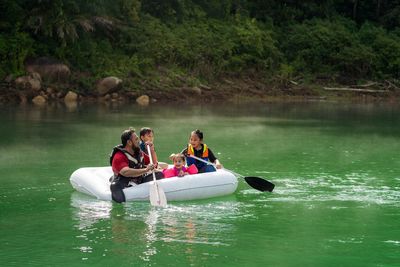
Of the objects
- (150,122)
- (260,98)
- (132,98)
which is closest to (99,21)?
(132,98)

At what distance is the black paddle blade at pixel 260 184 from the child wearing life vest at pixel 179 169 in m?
0.81

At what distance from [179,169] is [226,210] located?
41.2 inches

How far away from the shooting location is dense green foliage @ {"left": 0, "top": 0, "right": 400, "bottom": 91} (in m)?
28.4

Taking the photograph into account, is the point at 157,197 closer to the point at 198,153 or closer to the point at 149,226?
the point at 149,226

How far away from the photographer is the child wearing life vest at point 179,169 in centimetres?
975

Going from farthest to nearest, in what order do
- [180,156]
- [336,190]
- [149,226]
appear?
[336,190]
[180,156]
[149,226]

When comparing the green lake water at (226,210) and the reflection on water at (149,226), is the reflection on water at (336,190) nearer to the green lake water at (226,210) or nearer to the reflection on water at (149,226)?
the green lake water at (226,210)

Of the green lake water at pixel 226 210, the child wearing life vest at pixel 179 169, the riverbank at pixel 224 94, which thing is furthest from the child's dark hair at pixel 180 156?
the riverbank at pixel 224 94

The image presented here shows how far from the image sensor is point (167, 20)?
110ft

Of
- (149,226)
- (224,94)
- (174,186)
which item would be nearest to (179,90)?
(224,94)

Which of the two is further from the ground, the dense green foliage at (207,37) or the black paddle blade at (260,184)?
the dense green foliage at (207,37)

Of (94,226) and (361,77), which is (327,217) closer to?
(94,226)

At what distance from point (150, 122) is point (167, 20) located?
14.2 m

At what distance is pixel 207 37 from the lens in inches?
1299
